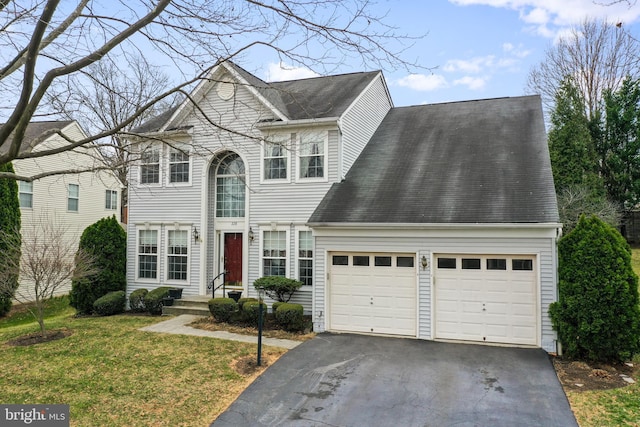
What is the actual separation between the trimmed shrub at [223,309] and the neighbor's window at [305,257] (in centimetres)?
218

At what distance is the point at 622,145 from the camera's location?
24859 mm

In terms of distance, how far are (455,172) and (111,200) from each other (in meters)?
Result: 20.1

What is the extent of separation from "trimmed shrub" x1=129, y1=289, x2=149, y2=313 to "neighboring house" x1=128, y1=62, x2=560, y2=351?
767 millimetres

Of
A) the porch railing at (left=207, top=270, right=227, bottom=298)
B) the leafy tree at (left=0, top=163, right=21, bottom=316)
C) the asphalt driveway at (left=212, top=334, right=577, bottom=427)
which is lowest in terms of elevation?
the asphalt driveway at (left=212, top=334, right=577, bottom=427)

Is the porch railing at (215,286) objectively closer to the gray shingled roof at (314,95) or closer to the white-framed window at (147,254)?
the white-framed window at (147,254)

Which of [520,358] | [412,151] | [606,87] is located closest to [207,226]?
[412,151]

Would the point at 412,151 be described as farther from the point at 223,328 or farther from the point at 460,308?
the point at 223,328

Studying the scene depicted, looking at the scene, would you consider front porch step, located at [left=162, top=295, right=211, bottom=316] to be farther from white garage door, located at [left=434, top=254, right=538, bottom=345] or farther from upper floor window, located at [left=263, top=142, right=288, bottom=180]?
white garage door, located at [left=434, top=254, right=538, bottom=345]

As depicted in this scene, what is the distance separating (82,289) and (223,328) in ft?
20.0

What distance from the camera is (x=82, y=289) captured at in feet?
45.6

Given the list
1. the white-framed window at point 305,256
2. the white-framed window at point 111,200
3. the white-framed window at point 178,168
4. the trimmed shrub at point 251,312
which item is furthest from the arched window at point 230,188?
the white-framed window at point 111,200

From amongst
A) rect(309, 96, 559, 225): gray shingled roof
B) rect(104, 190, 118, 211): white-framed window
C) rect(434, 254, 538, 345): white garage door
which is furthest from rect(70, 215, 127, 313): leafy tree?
rect(434, 254, 538, 345): white garage door

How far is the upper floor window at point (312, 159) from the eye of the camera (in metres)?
12.7

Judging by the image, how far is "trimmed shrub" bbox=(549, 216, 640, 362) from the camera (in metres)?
8.10
